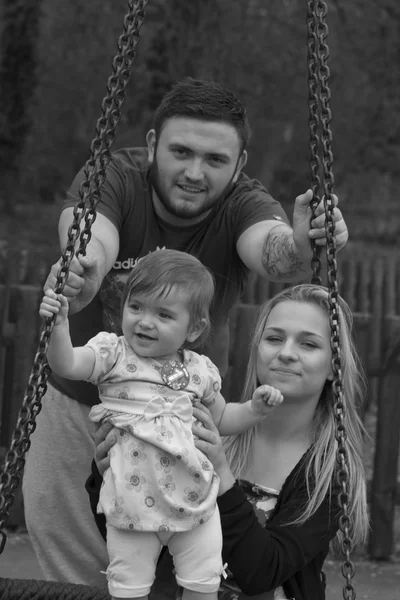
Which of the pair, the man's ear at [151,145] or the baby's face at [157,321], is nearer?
the baby's face at [157,321]

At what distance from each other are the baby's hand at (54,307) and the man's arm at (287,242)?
80 cm

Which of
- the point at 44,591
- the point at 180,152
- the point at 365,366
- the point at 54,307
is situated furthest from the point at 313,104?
the point at 365,366

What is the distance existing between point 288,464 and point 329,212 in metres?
0.73

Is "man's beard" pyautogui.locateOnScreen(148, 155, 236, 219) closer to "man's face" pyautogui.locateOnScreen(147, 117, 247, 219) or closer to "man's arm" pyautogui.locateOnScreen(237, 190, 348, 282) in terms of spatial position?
"man's face" pyautogui.locateOnScreen(147, 117, 247, 219)

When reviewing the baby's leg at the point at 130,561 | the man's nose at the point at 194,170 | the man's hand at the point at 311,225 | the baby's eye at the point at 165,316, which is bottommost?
the baby's leg at the point at 130,561

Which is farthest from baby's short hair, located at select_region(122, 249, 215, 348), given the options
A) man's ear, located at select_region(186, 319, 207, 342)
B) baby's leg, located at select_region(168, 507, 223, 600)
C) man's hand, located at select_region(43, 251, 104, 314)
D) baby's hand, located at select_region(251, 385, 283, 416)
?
baby's leg, located at select_region(168, 507, 223, 600)

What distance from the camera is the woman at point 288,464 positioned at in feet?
8.21

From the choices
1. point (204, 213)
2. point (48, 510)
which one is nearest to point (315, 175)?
point (204, 213)

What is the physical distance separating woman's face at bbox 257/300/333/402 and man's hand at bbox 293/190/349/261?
209 mm

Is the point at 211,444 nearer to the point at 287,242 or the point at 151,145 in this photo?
the point at 287,242

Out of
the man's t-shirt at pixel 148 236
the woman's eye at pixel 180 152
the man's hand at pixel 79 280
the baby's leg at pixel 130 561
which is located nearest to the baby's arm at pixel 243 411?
the baby's leg at pixel 130 561

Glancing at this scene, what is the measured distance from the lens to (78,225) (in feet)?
8.25

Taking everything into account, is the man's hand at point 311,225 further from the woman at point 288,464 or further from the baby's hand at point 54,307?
the baby's hand at point 54,307

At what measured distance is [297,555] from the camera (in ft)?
8.29
